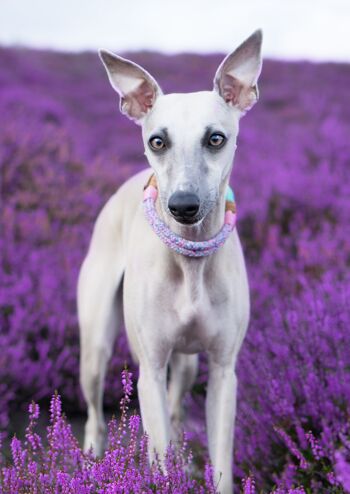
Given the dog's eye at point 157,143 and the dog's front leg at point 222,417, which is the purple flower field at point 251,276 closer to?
the dog's front leg at point 222,417

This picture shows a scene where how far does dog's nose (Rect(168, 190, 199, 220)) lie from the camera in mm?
2162

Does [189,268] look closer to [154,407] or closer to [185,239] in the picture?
[185,239]

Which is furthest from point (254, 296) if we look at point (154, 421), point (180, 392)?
point (154, 421)

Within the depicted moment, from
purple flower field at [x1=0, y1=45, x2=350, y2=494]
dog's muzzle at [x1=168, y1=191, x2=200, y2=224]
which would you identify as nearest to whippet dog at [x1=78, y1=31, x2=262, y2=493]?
dog's muzzle at [x1=168, y1=191, x2=200, y2=224]

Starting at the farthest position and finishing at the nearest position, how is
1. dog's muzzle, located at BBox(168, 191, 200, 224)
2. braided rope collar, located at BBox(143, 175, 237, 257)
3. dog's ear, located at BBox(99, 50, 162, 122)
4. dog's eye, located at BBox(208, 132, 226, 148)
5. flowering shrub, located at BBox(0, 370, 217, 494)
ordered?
dog's ear, located at BBox(99, 50, 162, 122) → braided rope collar, located at BBox(143, 175, 237, 257) → dog's eye, located at BBox(208, 132, 226, 148) → dog's muzzle, located at BBox(168, 191, 200, 224) → flowering shrub, located at BBox(0, 370, 217, 494)

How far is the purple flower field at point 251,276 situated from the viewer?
2.87 m

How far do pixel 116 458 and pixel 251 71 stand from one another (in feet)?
5.16

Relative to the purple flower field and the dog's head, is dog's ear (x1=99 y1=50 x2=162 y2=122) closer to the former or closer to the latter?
the dog's head

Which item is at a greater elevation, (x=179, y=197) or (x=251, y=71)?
(x=251, y=71)

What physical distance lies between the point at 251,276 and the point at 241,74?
2.47 metres

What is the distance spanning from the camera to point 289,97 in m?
13.5

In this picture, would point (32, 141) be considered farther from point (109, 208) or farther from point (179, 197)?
point (179, 197)

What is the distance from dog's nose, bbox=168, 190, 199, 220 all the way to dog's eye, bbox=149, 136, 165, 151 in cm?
31

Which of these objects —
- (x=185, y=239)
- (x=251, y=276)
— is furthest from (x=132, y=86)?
(x=251, y=276)
